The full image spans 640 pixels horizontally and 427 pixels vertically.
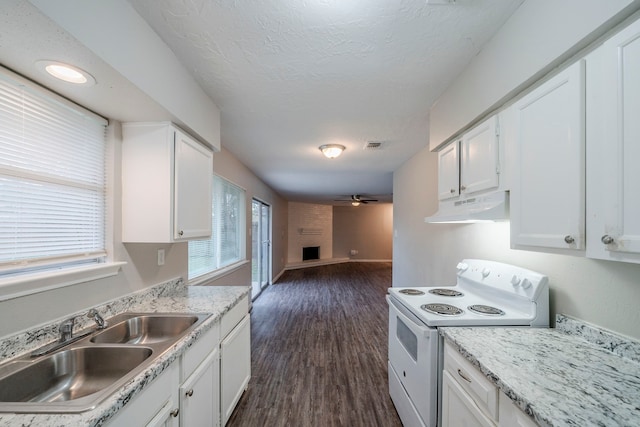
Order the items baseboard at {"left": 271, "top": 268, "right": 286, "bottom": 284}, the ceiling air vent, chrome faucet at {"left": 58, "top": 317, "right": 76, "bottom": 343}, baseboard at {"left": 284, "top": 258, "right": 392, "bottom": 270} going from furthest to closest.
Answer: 1. baseboard at {"left": 284, "top": 258, "right": 392, "bottom": 270}
2. baseboard at {"left": 271, "top": 268, "right": 286, "bottom": 284}
3. the ceiling air vent
4. chrome faucet at {"left": 58, "top": 317, "right": 76, "bottom": 343}

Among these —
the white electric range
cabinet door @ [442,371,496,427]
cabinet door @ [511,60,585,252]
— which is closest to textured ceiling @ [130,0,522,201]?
cabinet door @ [511,60,585,252]

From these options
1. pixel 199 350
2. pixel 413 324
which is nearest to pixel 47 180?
pixel 199 350

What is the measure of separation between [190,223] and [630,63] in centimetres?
224

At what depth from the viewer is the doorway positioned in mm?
5664

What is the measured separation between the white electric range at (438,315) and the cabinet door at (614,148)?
0.66 m

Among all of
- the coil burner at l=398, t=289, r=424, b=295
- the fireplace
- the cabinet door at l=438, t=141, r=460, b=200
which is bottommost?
the fireplace

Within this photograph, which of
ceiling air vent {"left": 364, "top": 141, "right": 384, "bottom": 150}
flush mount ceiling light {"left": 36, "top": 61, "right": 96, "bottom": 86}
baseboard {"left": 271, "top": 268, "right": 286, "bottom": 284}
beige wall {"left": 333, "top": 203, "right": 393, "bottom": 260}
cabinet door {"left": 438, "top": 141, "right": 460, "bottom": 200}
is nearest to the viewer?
flush mount ceiling light {"left": 36, "top": 61, "right": 96, "bottom": 86}

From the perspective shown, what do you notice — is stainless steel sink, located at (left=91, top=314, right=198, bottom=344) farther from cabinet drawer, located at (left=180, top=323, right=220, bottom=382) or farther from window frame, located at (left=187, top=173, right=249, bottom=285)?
window frame, located at (left=187, top=173, right=249, bottom=285)

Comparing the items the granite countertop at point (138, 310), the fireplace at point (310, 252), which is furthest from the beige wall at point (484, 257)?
the fireplace at point (310, 252)

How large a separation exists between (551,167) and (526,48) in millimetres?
592

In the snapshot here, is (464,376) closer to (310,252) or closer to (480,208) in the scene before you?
(480,208)

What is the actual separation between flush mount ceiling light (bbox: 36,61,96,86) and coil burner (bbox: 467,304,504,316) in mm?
2371

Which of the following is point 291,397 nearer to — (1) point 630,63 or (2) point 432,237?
(2) point 432,237

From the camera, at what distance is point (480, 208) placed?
1.48 meters
